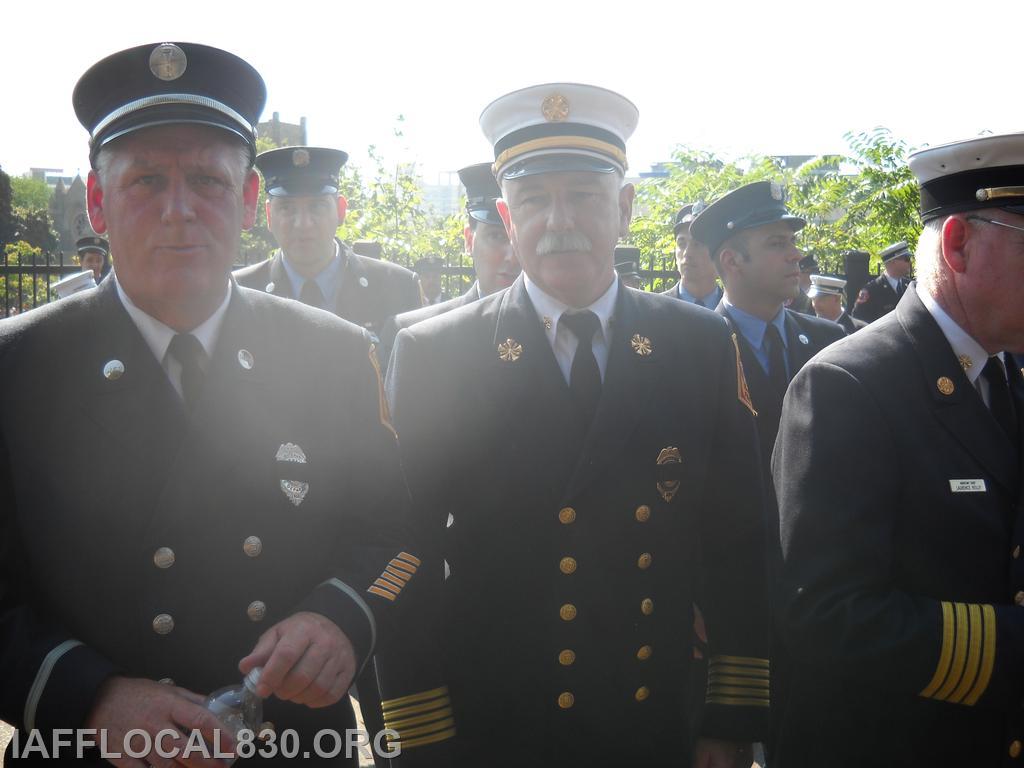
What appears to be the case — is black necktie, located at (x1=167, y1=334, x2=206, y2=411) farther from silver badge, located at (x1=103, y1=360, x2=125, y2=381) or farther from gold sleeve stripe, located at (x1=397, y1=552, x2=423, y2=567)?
gold sleeve stripe, located at (x1=397, y1=552, x2=423, y2=567)

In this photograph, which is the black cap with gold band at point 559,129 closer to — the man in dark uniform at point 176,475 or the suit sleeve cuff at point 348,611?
the man in dark uniform at point 176,475

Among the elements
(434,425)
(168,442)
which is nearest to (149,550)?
(168,442)

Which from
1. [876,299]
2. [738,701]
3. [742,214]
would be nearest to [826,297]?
[876,299]

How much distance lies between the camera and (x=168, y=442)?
1960 millimetres

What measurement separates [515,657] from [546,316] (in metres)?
0.94

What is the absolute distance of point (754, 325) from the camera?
14.9ft

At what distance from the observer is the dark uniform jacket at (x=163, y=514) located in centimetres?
187

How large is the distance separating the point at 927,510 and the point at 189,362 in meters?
1.85

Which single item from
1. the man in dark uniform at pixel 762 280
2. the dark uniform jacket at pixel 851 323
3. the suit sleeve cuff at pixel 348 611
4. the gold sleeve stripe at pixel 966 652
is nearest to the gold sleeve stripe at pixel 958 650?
the gold sleeve stripe at pixel 966 652

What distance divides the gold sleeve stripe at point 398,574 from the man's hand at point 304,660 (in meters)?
0.21

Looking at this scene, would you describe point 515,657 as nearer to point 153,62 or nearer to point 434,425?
point 434,425

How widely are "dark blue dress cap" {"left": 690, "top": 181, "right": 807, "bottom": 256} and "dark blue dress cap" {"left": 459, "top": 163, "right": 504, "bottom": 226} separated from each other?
1.16 m

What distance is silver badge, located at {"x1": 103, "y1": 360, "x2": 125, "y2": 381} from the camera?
1.97 meters

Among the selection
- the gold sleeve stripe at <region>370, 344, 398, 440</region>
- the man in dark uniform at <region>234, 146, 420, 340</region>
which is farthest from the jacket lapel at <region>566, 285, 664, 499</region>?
the man in dark uniform at <region>234, 146, 420, 340</region>
